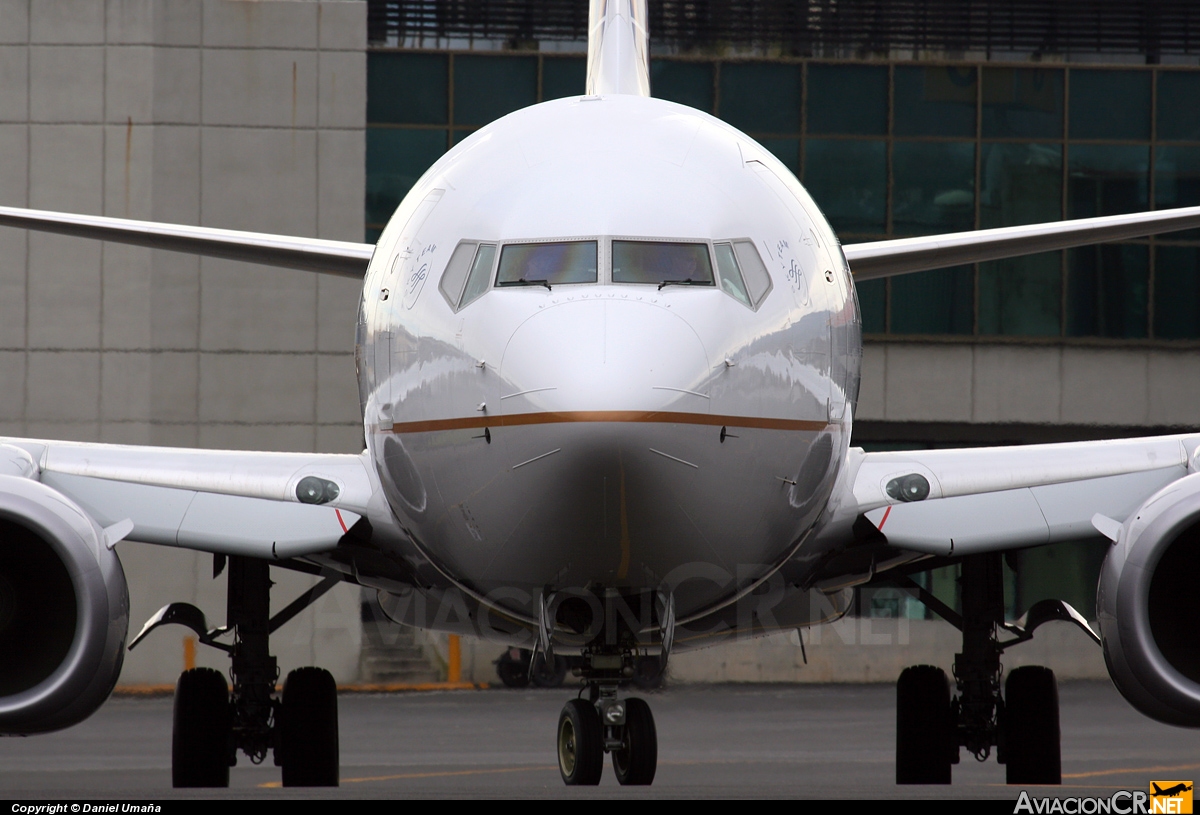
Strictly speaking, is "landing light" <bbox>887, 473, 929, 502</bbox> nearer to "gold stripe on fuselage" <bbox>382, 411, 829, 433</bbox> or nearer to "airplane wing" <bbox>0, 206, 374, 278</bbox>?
"gold stripe on fuselage" <bbox>382, 411, 829, 433</bbox>

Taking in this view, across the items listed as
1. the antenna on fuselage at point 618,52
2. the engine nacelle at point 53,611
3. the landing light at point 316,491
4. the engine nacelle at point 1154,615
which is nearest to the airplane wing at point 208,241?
the landing light at point 316,491

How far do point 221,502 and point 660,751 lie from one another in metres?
7.72

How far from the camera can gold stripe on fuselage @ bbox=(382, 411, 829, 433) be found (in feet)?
20.8

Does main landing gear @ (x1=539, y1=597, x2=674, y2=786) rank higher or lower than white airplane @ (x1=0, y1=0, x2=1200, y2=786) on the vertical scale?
lower

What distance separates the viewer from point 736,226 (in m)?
7.70

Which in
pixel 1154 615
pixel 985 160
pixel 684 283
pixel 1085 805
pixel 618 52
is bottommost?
pixel 1085 805

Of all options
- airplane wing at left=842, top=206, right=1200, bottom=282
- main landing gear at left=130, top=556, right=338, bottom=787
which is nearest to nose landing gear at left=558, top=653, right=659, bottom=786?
main landing gear at left=130, top=556, right=338, bottom=787

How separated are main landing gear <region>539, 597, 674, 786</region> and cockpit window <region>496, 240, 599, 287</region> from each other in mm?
1859

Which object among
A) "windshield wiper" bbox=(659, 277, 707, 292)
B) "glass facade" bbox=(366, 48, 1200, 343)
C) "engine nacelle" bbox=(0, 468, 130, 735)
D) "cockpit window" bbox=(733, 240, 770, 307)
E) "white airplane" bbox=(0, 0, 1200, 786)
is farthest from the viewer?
"glass facade" bbox=(366, 48, 1200, 343)

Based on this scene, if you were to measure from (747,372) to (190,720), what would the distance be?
533cm

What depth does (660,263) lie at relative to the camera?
24.1 feet

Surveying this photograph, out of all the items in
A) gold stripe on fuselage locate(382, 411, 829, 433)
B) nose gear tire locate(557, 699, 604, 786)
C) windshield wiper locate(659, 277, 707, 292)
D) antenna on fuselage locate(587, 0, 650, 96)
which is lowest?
nose gear tire locate(557, 699, 604, 786)

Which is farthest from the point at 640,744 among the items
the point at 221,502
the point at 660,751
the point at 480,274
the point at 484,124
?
the point at 484,124

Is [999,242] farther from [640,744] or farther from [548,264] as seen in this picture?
[548,264]
